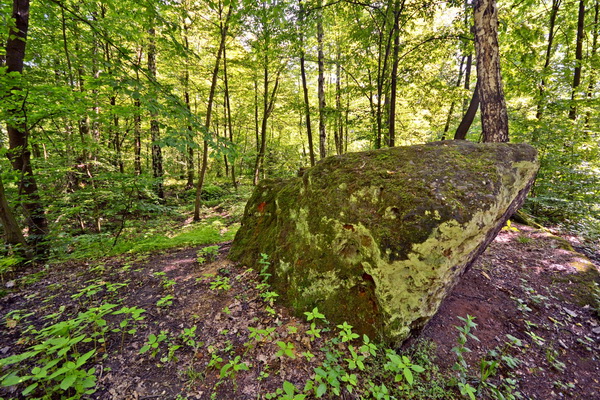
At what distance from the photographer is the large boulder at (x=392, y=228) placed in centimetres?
250

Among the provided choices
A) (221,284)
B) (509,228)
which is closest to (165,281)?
(221,284)

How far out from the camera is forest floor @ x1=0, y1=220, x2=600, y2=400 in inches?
86.4

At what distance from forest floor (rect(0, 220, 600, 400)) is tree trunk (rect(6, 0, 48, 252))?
1.67 metres

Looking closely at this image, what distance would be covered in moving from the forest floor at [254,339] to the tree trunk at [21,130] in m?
1.67

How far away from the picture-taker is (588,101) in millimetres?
6918

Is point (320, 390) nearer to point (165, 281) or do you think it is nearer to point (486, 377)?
point (486, 377)

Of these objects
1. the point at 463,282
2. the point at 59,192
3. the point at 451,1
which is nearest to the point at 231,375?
the point at 463,282

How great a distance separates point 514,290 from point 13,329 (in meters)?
7.40

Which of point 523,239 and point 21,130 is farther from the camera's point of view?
point 523,239

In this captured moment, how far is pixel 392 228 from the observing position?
2.60m

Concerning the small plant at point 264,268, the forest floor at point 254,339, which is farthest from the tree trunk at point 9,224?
the small plant at point 264,268

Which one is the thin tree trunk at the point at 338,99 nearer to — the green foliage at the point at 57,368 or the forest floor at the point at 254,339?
the forest floor at the point at 254,339

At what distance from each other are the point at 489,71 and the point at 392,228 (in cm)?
495

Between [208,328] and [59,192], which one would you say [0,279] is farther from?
[208,328]
